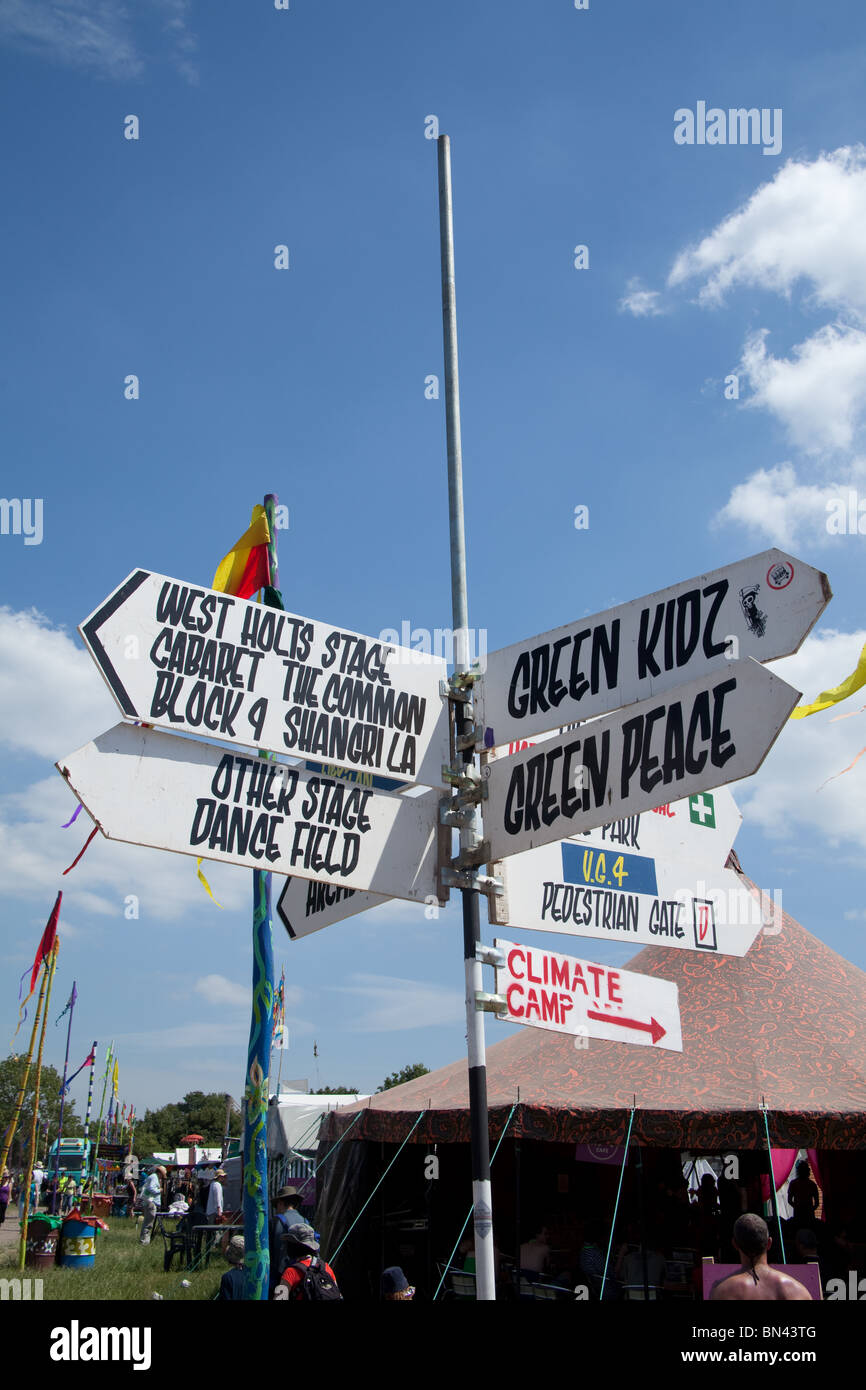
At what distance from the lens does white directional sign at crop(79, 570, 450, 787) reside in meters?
3.46

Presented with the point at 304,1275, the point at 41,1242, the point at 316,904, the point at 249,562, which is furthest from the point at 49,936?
the point at 316,904

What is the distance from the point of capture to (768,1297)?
4223mm

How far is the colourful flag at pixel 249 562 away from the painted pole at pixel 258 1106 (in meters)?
2.75

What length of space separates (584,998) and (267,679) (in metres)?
1.79

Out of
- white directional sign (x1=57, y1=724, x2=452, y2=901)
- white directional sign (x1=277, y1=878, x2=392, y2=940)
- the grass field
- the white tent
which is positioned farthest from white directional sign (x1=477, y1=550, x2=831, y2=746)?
the white tent

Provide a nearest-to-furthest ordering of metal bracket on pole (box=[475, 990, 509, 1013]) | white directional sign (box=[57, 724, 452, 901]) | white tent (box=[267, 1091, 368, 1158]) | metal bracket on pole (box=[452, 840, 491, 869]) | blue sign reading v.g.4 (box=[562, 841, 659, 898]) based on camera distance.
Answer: white directional sign (box=[57, 724, 452, 901])
metal bracket on pole (box=[475, 990, 509, 1013])
metal bracket on pole (box=[452, 840, 491, 869])
blue sign reading v.g.4 (box=[562, 841, 659, 898])
white tent (box=[267, 1091, 368, 1158])

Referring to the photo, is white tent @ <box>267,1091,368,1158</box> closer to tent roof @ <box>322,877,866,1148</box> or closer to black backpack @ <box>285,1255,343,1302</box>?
tent roof @ <box>322,877,866,1148</box>

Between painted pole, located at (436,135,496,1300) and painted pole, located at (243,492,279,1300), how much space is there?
458 cm

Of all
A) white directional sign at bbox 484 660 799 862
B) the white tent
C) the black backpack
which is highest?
white directional sign at bbox 484 660 799 862

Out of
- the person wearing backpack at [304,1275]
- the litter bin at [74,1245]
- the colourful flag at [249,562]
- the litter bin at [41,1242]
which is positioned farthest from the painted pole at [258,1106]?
the litter bin at [74,1245]

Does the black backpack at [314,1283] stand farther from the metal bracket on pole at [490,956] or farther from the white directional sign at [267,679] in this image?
the white directional sign at [267,679]
